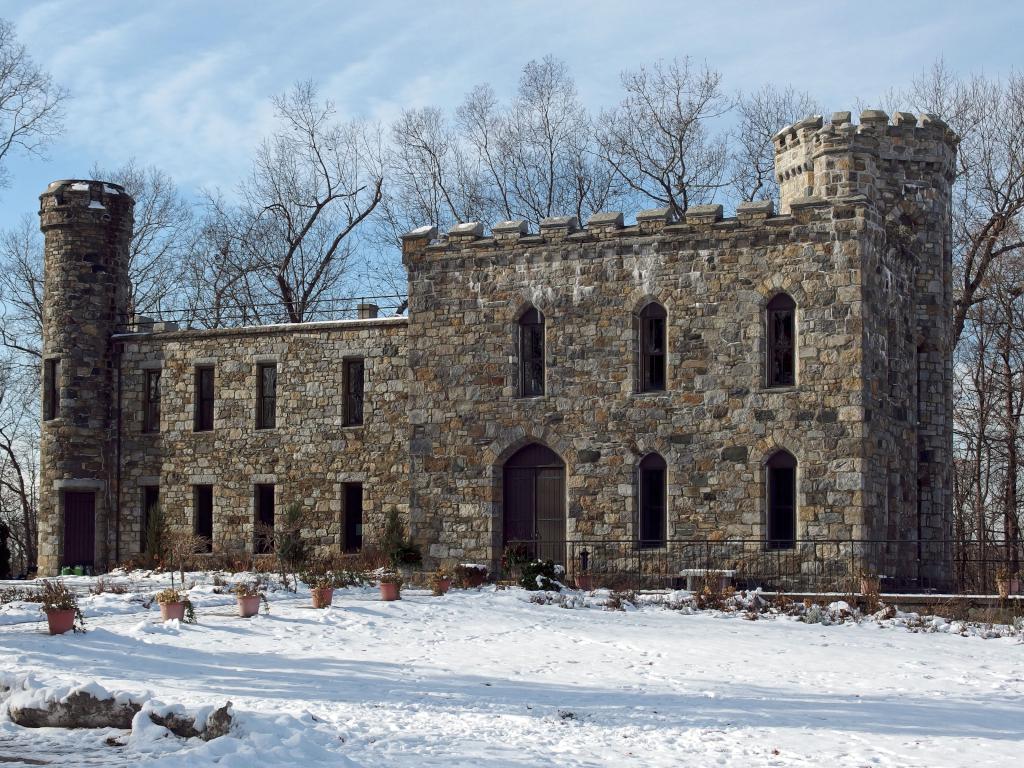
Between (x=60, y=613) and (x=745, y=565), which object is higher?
(x=745, y=565)

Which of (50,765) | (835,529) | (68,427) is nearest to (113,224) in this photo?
(68,427)

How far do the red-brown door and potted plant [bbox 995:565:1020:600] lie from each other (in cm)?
1984

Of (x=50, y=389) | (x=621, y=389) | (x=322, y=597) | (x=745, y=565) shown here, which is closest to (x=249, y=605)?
(x=322, y=597)

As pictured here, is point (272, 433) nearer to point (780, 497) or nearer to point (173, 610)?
point (173, 610)

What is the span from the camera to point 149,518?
30781 millimetres

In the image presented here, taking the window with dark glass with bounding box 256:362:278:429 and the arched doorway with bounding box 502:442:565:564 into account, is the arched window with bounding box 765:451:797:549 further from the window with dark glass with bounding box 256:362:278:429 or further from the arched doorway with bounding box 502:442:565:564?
the window with dark glass with bounding box 256:362:278:429

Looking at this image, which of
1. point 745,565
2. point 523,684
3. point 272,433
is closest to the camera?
point 523,684

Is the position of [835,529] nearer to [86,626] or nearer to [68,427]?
[86,626]

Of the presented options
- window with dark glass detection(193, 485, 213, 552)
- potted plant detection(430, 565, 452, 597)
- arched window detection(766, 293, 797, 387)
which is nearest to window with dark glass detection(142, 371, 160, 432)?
window with dark glass detection(193, 485, 213, 552)

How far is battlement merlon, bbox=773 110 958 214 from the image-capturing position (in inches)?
1011

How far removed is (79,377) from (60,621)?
15.0 m

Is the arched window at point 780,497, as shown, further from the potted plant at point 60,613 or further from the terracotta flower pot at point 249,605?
the potted plant at point 60,613

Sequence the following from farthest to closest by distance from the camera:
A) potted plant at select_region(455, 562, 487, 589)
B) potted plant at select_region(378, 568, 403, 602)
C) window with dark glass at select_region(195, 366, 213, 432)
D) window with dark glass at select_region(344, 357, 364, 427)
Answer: window with dark glass at select_region(195, 366, 213, 432) < window with dark glass at select_region(344, 357, 364, 427) < potted plant at select_region(455, 562, 487, 589) < potted plant at select_region(378, 568, 403, 602)

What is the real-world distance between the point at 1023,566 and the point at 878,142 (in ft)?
32.7
